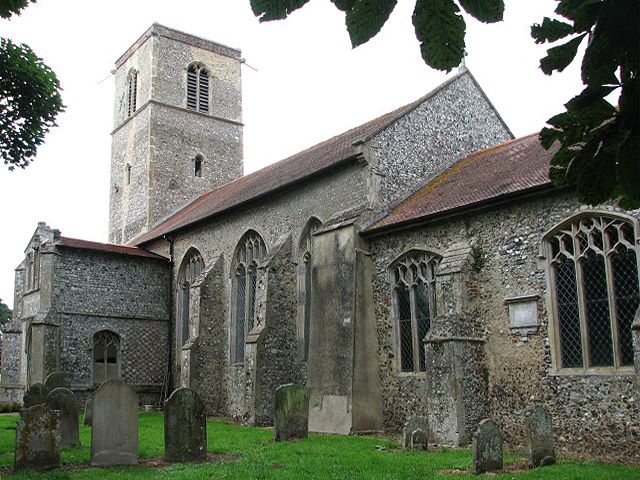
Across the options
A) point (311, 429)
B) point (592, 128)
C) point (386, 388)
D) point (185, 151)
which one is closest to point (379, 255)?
point (386, 388)

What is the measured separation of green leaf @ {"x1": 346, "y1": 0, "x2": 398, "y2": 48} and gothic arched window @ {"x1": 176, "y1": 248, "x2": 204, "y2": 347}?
69.3 feet

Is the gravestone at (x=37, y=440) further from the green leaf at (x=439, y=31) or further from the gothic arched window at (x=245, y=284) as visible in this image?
the gothic arched window at (x=245, y=284)

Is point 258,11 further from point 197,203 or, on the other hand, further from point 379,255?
point 197,203

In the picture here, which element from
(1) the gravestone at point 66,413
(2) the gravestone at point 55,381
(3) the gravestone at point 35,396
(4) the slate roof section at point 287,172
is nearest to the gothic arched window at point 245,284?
(4) the slate roof section at point 287,172

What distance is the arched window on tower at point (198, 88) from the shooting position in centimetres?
3116

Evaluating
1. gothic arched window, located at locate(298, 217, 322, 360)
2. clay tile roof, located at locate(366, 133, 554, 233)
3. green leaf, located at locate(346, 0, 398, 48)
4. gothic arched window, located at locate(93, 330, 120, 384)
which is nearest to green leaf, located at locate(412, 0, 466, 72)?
green leaf, located at locate(346, 0, 398, 48)

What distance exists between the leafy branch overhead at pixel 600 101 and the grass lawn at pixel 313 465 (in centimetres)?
714

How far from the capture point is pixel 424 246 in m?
14.7

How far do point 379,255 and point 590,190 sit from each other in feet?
44.4

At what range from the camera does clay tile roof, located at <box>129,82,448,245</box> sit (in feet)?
57.1

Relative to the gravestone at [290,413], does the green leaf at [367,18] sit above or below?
above

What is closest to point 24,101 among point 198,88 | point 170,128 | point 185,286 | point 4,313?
point 185,286

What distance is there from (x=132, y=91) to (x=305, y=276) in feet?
59.6

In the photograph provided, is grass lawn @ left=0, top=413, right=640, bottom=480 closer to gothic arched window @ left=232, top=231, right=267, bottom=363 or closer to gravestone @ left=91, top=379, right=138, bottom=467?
gravestone @ left=91, top=379, right=138, bottom=467
